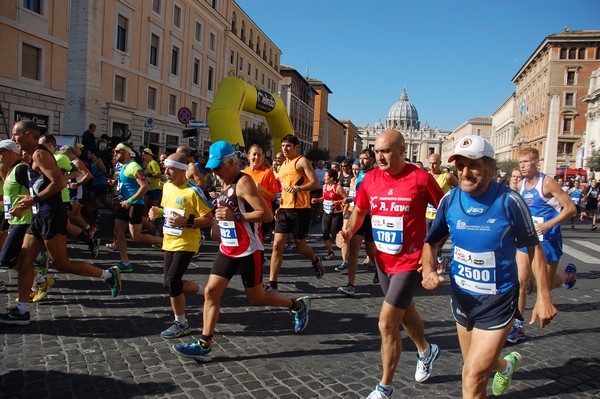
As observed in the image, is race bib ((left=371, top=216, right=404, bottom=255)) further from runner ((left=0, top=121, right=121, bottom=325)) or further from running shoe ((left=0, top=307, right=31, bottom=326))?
running shoe ((left=0, top=307, right=31, bottom=326))

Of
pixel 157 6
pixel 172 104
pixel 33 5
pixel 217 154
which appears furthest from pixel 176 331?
pixel 172 104

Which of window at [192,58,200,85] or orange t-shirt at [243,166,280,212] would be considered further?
window at [192,58,200,85]

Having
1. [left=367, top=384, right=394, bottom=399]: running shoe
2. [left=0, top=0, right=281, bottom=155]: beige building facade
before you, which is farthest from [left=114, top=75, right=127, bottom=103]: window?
[left=367, top=384, right=394, bottom=399]: running shoe

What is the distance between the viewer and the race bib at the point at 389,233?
3.60 metres

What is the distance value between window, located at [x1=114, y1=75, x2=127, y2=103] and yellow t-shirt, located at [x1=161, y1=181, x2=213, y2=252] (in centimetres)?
2447

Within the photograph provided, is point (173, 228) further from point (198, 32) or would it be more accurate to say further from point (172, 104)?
point (198, 32)

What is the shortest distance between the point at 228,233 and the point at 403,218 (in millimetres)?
1496

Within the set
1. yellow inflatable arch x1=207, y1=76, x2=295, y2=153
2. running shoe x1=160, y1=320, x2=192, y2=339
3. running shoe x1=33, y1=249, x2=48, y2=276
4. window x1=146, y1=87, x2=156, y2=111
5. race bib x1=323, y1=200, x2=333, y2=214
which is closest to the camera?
running shoe x1=160, y1=320, x2=192, y2=339

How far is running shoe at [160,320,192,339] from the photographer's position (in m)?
4.42

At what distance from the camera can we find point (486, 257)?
285cm

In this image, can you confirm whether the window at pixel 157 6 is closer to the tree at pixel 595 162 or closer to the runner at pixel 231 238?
the runner at pixel 231 238

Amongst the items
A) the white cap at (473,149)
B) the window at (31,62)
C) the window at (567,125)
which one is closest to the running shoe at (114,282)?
the white cap at (473,149)

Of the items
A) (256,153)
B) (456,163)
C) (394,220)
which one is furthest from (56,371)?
(256,153)

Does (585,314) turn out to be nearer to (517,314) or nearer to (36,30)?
(517,314)
